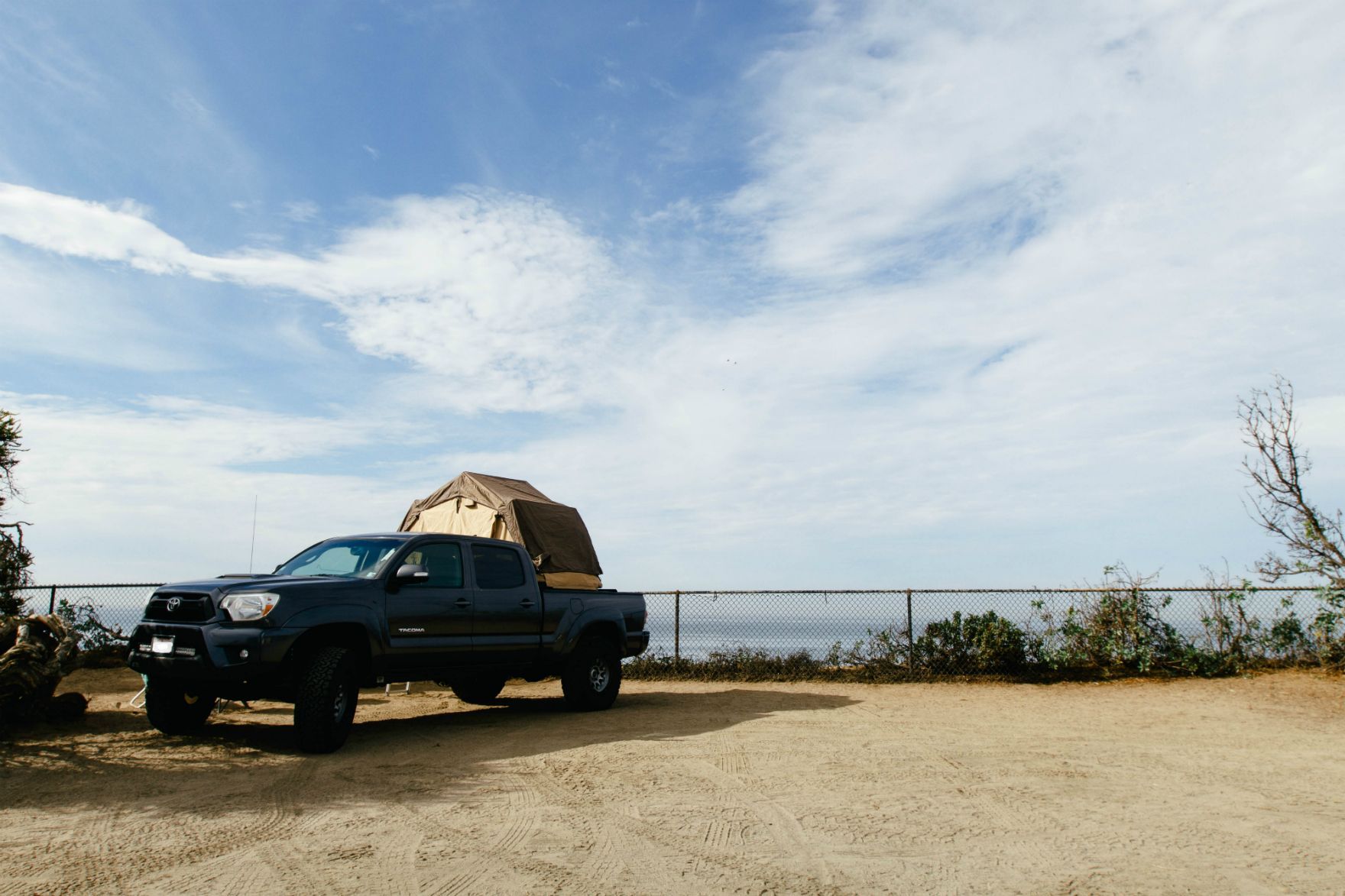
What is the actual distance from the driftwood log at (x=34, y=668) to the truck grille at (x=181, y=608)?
123 centimetres

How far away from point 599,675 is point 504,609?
1.83 metres

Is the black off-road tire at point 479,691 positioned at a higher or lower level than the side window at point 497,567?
lower

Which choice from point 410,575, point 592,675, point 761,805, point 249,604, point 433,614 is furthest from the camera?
point 592,675

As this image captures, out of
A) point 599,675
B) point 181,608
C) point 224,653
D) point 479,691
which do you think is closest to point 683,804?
point 224,653

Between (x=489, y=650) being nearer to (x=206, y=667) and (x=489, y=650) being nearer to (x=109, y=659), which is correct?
(x=206, y=667)

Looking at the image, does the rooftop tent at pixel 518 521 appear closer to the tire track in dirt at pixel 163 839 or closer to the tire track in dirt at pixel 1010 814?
the tire track in dirt at pixel 1010 814

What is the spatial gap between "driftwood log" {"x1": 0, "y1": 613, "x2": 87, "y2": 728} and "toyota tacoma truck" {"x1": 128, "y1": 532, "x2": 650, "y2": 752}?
98 centimetres

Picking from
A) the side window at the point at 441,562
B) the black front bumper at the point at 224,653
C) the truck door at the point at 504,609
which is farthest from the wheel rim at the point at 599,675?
the black front bumper at the point at 224,653

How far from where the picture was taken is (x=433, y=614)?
360 inches

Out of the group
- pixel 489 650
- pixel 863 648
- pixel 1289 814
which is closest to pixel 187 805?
pixel 489 650

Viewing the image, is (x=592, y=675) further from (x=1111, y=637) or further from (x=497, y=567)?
(x=1111, y=637)

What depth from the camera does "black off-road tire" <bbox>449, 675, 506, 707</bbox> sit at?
11.7m

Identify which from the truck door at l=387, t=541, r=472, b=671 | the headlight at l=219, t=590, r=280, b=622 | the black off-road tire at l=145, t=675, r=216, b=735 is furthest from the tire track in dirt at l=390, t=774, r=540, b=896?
the black off-road tire at l=145, t=675, r=216, b=735

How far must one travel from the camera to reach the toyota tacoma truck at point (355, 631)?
788 cm
